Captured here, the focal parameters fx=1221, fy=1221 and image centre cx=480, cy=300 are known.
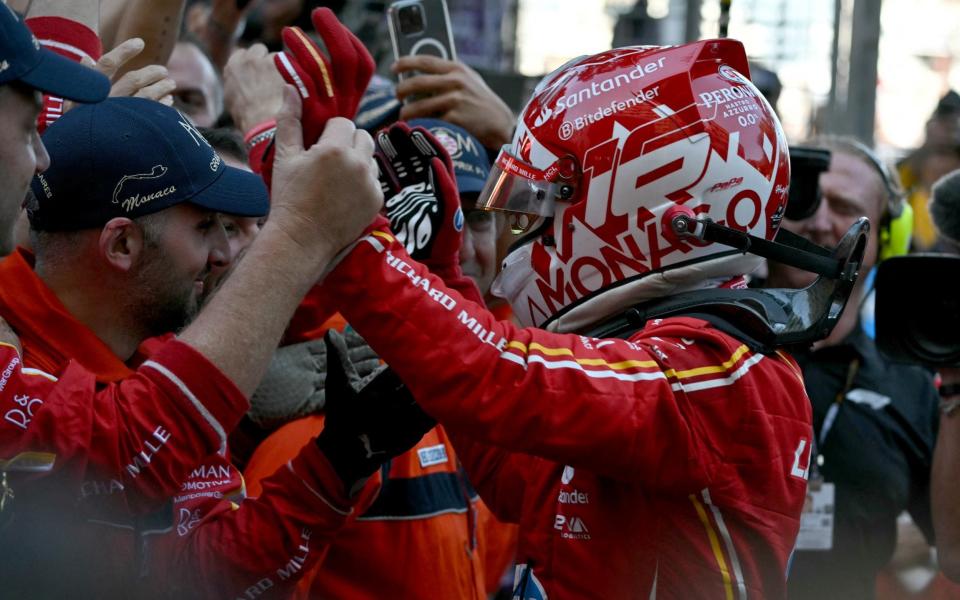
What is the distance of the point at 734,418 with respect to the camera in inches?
86.1

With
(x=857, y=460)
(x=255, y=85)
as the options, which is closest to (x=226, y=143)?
(x=255, y=85)

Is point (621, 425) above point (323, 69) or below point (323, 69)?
below

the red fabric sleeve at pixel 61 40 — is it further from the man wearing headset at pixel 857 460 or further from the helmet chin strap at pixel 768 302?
the man wearing headset at pixel 857 460

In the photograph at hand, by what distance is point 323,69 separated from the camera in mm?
2156

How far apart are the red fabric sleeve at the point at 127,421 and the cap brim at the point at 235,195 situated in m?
0.49

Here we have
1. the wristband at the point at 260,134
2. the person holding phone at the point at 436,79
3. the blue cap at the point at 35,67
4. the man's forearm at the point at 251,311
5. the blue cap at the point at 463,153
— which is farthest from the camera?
the person holding phone at the point at 436,79

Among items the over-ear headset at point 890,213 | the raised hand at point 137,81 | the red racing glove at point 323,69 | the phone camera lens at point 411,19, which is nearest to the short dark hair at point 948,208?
the over-ear headset at point 890,213

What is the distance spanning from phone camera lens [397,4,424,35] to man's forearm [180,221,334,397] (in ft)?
6.45

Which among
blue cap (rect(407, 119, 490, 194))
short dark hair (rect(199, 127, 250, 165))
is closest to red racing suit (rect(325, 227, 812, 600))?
short dark hair (rect(199, 127, 250, 165))

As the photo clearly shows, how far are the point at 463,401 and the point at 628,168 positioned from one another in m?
0.60

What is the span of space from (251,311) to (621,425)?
691 mm

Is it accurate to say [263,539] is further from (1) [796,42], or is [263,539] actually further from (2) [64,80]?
(1) [796,42]

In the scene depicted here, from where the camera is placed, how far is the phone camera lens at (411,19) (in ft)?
13.1

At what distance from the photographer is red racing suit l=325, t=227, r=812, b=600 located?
6.82 ft
